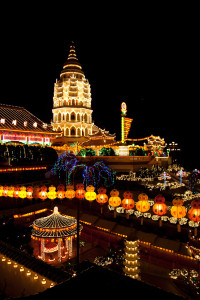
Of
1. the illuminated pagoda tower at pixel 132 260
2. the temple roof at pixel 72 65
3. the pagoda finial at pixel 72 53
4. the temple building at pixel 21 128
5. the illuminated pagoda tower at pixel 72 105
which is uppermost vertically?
the pagoda finial at pixel 72 53

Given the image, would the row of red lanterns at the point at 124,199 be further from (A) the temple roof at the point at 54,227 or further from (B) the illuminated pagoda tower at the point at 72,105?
(B) the illuminated pagoda tower at the point at 72,105

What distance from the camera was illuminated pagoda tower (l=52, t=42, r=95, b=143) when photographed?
1720 inches

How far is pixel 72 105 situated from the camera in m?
43.8

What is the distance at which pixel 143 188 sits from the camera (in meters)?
21.5

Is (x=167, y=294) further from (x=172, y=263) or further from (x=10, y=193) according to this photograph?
(x=10, y=193)

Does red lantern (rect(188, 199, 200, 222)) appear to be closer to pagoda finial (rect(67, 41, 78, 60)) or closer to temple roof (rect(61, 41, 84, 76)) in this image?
temple roof (rect(61, 41, 84, 76))

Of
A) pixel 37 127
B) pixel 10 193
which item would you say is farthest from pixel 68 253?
pixel 37 127

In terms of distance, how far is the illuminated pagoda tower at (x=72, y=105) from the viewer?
4369cm

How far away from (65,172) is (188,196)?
425 inches

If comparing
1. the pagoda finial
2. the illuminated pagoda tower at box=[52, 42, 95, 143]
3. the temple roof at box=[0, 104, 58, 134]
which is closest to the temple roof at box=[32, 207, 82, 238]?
the temple roof at box=[0, 104, 58, 134]

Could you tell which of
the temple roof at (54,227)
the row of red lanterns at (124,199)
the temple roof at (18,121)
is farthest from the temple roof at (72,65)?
the temple roof at (54,227)

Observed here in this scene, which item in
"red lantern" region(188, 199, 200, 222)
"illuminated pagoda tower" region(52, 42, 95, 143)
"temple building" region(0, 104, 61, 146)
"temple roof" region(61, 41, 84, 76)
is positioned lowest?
"red lantern" region(188, 199, 200, 222)

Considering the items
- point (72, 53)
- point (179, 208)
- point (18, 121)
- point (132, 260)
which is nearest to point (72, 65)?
point (72, 53)

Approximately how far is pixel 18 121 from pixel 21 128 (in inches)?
60.7
